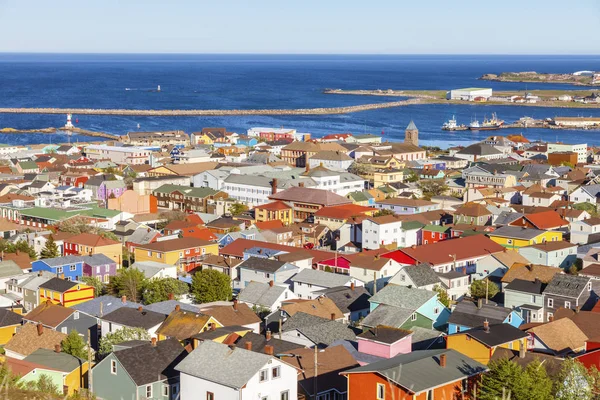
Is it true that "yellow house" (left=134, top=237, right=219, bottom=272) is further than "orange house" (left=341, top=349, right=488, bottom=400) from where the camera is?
Yes

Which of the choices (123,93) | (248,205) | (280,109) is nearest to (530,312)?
(248,205)

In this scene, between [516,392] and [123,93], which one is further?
[123,93]

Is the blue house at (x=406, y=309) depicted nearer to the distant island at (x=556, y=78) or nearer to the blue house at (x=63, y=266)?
the blue house at (x=63, y=266)

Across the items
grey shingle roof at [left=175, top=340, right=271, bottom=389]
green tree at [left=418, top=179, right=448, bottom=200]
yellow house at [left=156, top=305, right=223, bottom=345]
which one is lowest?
green tree at [left=418, top=179, right=448, bottom=200]

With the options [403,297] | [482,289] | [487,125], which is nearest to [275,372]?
[403,297]

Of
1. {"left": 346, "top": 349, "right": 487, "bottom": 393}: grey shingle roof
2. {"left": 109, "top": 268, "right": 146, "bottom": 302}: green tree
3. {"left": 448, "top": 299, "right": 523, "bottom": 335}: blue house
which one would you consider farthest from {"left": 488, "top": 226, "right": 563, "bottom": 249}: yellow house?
{"left": 346, "top": 349, "right": 487, "bottom": 393}: grey shingle roof

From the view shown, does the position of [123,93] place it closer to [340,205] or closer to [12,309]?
[340,205]

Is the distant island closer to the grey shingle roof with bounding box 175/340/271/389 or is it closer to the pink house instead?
the pink house
